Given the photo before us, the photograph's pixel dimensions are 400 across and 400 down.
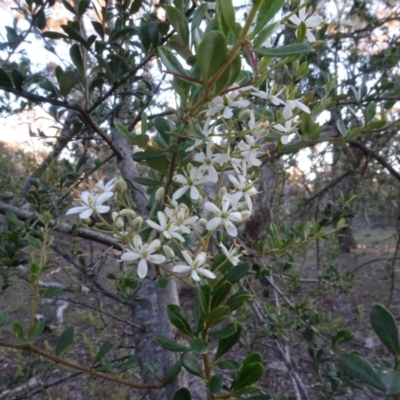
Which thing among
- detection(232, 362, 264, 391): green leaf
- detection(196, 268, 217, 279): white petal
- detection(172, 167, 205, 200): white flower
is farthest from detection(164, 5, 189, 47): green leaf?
detection(232, 362, 264, 391): green leaf

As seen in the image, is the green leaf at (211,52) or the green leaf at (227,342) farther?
the green leaf at (227,342)

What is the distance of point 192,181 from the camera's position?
0.44m

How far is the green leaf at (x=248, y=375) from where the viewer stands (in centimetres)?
39

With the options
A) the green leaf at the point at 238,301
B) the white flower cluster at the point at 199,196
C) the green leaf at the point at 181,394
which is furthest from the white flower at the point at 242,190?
the green leaf at the point at 181,394

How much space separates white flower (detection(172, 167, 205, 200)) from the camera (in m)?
0.44

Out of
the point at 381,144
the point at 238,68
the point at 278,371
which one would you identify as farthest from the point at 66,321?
the point at 238,68

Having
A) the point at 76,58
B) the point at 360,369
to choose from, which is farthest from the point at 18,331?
the point at 76,58

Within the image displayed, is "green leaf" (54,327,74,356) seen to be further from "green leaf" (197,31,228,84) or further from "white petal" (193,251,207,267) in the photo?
"green leaf" (197,31,228,84)

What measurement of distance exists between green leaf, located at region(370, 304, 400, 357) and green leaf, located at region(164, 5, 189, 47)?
0.32 metres

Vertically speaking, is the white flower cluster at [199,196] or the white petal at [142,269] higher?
the white flower cluster at [199,196]

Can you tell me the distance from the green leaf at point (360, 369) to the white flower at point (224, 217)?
0.54 ft

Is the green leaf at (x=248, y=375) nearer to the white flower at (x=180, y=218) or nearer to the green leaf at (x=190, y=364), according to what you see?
the green leaf at (x=190, y=364)

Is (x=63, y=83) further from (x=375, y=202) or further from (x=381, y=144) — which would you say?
(x=375, y=202)

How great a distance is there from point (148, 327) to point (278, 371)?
1.61 meters
